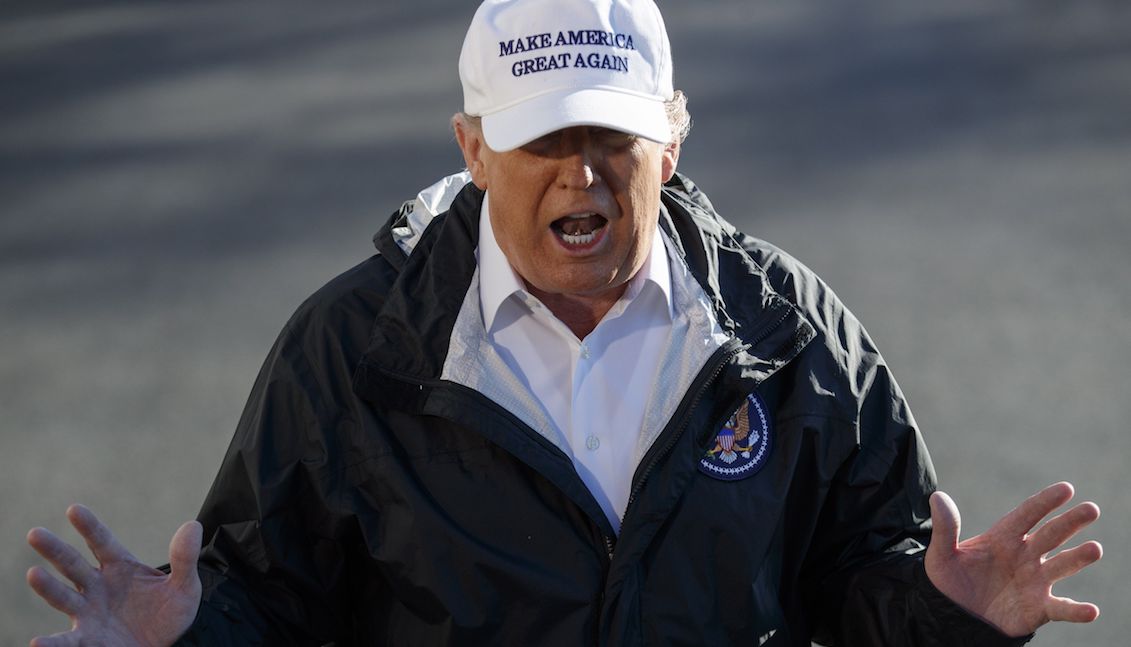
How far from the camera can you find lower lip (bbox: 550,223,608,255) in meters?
1.78

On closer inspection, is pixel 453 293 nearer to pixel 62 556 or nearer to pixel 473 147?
pixel 473 147

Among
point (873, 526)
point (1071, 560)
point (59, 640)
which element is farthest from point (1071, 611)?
point (59, 640)

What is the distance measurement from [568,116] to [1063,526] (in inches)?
26.9

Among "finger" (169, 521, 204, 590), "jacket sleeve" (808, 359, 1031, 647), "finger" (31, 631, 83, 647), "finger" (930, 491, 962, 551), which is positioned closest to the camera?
"finger" (31, 631, 83, 647)

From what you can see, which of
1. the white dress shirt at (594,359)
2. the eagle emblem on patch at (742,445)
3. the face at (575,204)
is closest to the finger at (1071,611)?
the eagle emblem on patch at (742,445)

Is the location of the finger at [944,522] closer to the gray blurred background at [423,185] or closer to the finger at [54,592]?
the finger at [54,592]

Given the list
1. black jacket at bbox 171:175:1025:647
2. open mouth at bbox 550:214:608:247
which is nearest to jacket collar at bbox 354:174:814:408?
black jacket at bbox 171:175:1025:647

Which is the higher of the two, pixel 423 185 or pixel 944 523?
pixel 423 185

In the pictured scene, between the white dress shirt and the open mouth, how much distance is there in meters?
0.08

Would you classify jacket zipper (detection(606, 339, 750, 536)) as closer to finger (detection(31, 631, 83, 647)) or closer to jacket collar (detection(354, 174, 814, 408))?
jacket collar (detection(354, 174, 814, 408))

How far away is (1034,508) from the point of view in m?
1.70

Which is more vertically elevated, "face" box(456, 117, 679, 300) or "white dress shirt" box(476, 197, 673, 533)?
"face" box(456, 117, 679, 300)

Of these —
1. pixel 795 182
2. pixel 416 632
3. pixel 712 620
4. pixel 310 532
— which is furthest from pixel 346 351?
pixel 795 182

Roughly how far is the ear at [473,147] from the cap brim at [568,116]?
59mm
